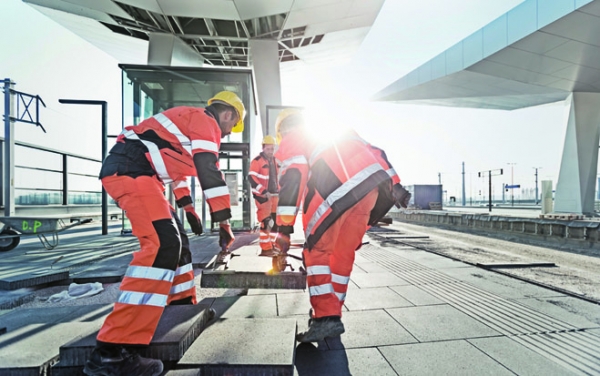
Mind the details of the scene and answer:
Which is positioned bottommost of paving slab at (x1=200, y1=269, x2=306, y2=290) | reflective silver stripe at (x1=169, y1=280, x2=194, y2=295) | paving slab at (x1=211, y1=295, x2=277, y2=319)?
paving slab at (x1=211, y1=295, x2=277, y2=319)

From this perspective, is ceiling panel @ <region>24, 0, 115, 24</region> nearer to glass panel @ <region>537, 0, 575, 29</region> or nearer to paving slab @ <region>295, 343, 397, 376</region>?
paving slab @ <region>295, 343, 397, 376</region>

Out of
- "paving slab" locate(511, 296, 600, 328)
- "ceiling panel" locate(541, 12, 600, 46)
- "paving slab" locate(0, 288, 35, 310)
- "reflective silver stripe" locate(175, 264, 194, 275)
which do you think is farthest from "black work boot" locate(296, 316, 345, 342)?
"ceiling panel" locate(541, 12, 600, 46)

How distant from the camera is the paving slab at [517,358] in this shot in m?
1.75

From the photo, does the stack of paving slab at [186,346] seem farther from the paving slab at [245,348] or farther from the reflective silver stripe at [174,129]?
the reflective silver stripe at [174,129]

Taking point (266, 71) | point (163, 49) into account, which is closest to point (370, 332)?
point (266, 71)

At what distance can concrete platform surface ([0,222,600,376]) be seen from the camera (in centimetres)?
168

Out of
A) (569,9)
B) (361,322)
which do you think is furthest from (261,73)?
(361,322)

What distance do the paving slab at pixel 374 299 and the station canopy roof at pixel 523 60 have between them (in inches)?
502

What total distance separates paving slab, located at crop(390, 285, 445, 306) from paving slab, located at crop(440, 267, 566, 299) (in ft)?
2.56

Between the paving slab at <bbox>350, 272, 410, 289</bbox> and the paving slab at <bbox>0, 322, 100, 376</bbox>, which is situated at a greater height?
the paving slab at <bbox>0, 322, 100, 376</bbox>

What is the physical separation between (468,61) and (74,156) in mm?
18498

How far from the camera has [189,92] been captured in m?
9.48

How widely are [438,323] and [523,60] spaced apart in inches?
626

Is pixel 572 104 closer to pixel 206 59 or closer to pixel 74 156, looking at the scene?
pixel 206 59
